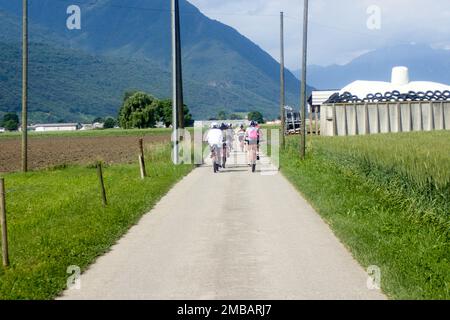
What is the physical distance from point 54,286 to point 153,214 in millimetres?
6574

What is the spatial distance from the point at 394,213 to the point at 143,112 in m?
153

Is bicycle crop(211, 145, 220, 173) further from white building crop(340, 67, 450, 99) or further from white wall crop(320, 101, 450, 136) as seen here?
white building crop(340, 67, 450, 99)

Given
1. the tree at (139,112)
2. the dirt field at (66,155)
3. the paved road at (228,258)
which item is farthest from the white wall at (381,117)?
the tree at (139,112)

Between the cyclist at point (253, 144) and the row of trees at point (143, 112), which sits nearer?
the cyclist at point (253, 144)

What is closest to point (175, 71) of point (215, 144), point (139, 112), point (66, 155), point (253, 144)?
point (215, 144)

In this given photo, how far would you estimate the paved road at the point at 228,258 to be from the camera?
307 inches

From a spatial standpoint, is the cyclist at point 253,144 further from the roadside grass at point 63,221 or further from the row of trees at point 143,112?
the row of trees at point 143,112

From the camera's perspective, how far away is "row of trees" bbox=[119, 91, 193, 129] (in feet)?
538

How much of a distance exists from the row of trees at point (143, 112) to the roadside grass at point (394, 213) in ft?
471

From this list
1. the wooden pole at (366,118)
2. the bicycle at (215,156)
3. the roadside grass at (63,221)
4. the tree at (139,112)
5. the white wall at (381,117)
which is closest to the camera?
the roadside grass at (63,221)

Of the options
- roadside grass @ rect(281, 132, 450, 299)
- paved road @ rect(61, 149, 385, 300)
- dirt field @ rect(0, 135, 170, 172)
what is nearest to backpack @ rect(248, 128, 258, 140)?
roadside grass @ rect(281, 132, 450, 299)

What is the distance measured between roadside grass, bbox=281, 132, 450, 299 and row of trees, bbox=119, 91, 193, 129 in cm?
14344

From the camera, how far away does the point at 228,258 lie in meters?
9.71
